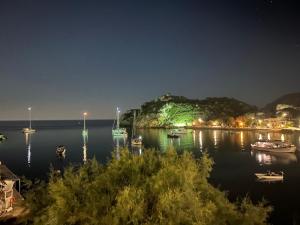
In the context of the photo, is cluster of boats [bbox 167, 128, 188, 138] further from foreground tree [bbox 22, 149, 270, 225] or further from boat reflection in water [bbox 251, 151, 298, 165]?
foreground tree [bbox 22, 149, 270, 225]

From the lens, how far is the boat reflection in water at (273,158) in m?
57.9

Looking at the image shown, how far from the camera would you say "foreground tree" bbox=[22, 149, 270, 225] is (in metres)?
9.59

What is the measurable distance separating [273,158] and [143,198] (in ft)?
192

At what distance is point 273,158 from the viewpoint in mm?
62719

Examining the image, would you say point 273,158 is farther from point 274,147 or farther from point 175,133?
point 175,133

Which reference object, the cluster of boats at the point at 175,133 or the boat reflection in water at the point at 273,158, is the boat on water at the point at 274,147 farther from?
the cluster of boats at the point at 175,133

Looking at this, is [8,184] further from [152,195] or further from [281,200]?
[281,200]

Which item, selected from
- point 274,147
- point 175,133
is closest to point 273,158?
point 274,147

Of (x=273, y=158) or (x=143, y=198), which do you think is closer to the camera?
(x=143, y=198)

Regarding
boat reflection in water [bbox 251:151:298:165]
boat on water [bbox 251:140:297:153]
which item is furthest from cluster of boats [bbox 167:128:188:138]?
boat reflection in water [bbox 251:151:298:165]

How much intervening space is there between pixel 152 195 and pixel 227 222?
3.08m

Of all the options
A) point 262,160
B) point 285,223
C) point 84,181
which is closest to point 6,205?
point 84,181

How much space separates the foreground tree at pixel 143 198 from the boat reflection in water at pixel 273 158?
4884 cm

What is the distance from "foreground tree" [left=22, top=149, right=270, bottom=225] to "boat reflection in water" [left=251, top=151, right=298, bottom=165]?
1923 inches
